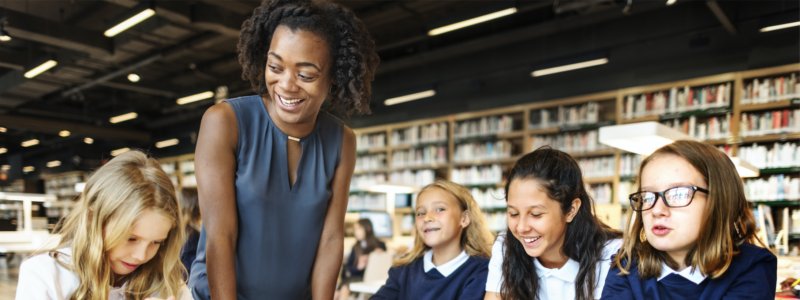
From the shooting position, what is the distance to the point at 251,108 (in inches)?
43.0

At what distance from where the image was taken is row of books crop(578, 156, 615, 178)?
5957 mm

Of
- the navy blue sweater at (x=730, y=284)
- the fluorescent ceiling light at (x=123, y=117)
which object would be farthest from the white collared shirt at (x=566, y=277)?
the fluorescent ceiling light at (x=123, y=117)

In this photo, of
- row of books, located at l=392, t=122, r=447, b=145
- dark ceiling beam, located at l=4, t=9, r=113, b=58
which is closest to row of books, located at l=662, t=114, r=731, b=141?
row of books, located at l=392, t=122, r=447, b=145

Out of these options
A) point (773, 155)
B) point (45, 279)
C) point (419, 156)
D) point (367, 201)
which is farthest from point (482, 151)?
point (45, 279)

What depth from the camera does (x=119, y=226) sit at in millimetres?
1195

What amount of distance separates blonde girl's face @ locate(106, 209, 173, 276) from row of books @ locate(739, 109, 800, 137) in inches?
220

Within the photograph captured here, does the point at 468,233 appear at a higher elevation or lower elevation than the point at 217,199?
lower

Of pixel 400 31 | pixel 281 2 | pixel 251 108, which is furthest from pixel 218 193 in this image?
pixel 400 31

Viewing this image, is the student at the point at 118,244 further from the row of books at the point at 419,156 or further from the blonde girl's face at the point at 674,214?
the row of books at the point at 419,156

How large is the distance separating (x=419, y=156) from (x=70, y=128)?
254 inches

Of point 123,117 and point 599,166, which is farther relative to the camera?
point 123,117

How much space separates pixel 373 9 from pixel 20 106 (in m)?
3.88

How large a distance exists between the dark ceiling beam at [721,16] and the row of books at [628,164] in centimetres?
166

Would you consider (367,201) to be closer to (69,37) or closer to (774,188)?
(69,37)
